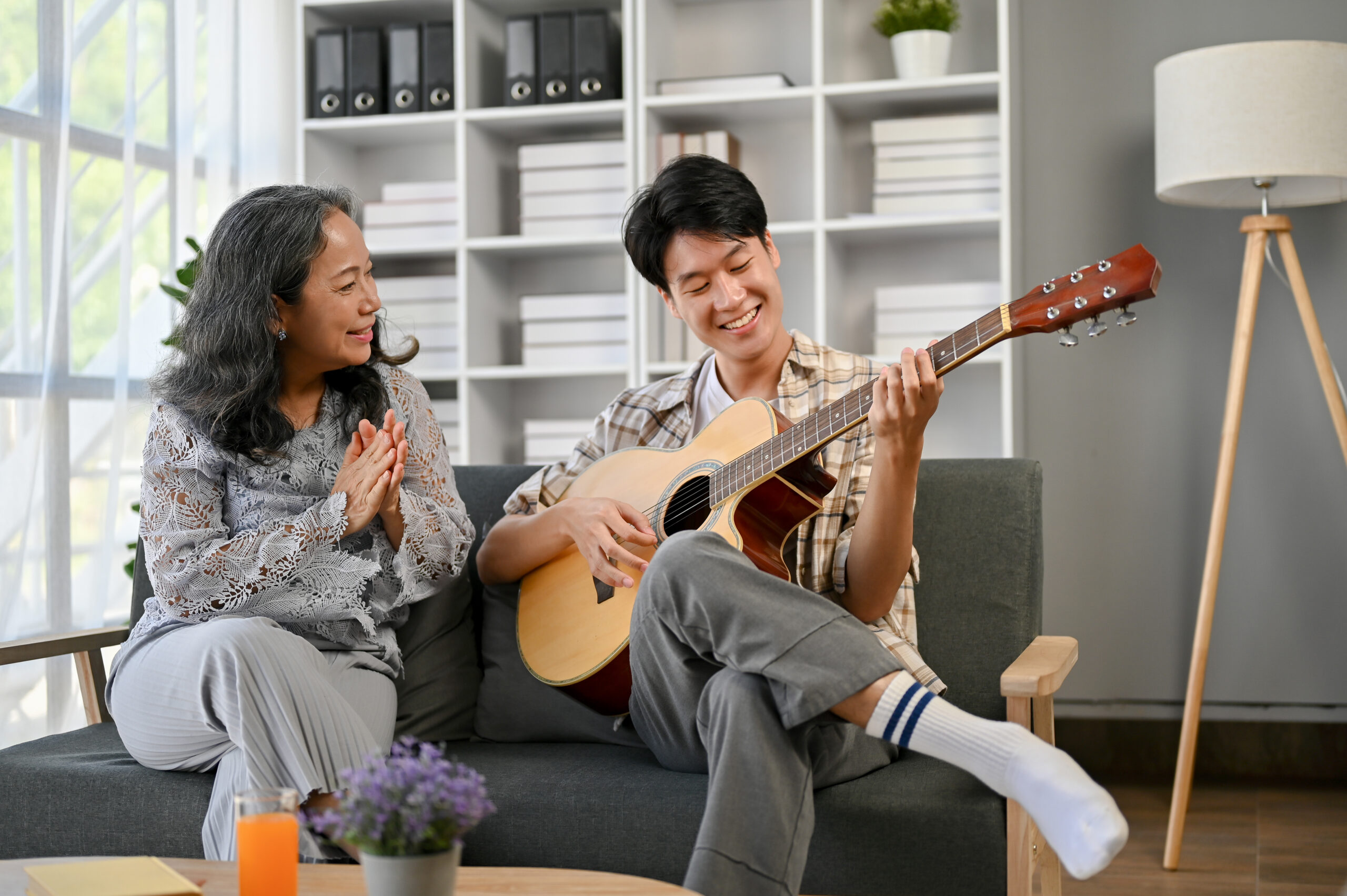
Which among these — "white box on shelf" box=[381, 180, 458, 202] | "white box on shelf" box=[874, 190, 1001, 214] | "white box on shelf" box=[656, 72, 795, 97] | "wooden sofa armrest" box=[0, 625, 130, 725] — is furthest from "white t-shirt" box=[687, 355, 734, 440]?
"white box on shelf" box=[381, 180, 458, 202]

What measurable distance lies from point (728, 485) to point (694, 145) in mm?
1611

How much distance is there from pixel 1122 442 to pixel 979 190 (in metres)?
0.77

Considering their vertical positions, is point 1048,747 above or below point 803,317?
below

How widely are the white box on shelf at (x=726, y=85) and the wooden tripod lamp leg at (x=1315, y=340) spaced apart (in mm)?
1199

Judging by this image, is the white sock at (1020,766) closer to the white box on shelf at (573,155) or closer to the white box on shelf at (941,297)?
the white box on shelf at (941,297)

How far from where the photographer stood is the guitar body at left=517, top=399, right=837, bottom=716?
1.66 meters

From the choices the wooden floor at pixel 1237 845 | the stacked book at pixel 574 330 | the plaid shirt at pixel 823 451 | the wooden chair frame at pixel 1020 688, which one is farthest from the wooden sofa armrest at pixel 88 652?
the wooden floor at pixel 1237 845

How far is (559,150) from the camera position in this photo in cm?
315

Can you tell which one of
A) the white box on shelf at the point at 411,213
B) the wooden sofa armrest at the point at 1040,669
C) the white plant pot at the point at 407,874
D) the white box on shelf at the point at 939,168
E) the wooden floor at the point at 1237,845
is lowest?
the wooden floor at the point at 1237,845

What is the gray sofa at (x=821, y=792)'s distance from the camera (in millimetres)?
1487

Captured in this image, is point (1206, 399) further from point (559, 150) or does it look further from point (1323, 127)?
point (559, 150)

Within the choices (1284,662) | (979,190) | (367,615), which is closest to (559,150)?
(979,190)

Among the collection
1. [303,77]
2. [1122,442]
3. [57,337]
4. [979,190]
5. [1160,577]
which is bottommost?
[1160,577]

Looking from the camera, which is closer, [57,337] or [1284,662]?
[57,337]
